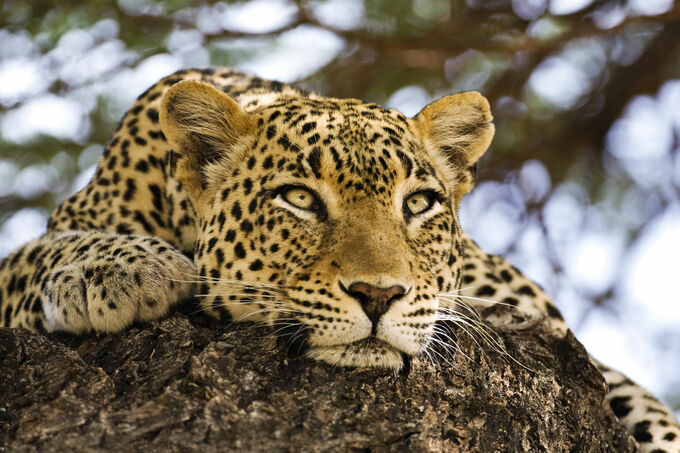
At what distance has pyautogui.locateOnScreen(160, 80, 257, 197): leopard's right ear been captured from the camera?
515cm

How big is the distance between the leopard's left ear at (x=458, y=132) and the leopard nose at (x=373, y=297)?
1.71 meters

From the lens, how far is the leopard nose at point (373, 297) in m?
4.07

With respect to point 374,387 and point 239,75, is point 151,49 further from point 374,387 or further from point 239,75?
point 374,387

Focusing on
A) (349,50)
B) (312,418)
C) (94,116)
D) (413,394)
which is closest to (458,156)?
(413,394)

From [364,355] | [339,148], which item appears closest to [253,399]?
[364,355]

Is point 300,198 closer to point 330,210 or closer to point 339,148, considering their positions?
point 330,210

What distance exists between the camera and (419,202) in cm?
498

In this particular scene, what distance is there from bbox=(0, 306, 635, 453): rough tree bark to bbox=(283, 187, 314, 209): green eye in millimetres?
811

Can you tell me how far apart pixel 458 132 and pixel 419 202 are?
0.94 m

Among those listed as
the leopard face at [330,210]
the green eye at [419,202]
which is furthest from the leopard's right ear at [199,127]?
the green eye at [419,202]

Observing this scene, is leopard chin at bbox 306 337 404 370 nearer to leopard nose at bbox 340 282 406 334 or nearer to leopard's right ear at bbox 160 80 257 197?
leopard nose at bbox 340 282 406 334

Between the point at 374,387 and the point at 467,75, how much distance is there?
6576 millimetres

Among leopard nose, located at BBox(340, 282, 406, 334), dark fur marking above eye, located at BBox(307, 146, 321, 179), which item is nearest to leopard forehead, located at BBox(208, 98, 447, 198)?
dark fur marking above eye, located at BBox(307, 146, 321, 179)

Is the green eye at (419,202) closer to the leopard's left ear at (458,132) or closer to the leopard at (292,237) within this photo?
the leopard at (292,237)
